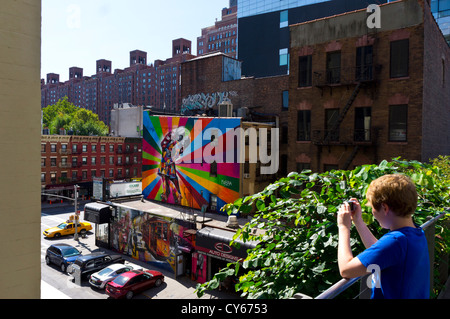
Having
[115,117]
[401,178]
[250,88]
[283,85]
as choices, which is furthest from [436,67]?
[115,117]

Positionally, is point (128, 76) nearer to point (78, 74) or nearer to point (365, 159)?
point (78, 74)

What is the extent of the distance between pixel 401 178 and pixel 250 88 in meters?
35.9

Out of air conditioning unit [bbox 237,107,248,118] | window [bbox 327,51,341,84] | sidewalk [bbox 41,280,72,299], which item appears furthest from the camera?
air conditioning unit [bbox 237,107,248,118]

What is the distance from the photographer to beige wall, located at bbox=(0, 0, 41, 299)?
17.1 ft

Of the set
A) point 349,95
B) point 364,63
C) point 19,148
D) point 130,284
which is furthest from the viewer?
point 130,284

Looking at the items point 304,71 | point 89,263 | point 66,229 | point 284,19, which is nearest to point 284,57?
point 284,19

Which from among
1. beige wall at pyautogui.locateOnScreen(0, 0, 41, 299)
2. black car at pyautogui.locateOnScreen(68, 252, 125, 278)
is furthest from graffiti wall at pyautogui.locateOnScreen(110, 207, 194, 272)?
beige wall at pyautogui.locateOnScreen(0, 0, 41, 299)

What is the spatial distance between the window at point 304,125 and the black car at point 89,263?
18086mm

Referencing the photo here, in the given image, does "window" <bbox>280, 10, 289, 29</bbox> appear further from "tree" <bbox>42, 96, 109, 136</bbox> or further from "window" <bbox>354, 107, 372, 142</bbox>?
"window" <bbox>354, 107, 372, 142</bbox>

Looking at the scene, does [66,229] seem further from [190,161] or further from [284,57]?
[284,57]

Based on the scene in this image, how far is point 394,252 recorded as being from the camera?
271 cm

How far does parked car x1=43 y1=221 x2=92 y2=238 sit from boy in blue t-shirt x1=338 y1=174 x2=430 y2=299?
1581 inches

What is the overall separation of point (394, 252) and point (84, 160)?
63420 mm

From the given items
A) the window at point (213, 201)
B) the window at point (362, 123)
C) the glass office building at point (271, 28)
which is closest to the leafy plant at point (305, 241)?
the window at point (362, 123)
